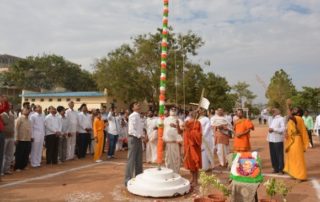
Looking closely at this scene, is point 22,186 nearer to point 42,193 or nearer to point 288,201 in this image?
point 42,193

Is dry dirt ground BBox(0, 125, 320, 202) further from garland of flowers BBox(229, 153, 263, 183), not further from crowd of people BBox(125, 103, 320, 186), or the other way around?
garland of flowers BBox(229, 153, 263, 183)

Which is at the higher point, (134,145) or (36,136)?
(36,136)

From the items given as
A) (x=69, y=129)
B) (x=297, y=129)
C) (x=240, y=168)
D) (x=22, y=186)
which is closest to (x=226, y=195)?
(x=240, y=168)

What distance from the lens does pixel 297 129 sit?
8703mm

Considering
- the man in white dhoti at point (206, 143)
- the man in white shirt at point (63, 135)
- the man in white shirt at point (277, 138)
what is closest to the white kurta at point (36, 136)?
the man in white shirt at point (63, 135)

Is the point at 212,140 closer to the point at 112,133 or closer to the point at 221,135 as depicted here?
the point at 221,135

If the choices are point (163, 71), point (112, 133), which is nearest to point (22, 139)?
point (112, 133)

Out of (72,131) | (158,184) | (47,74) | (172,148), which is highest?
(47,74)

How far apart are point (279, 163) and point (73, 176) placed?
5.43 m

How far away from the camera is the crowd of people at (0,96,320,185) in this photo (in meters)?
7.97

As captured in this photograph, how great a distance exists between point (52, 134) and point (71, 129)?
→ 3.37ft

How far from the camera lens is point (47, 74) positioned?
177ft

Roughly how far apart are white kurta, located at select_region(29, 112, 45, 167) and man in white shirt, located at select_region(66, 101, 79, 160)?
50.5 inches

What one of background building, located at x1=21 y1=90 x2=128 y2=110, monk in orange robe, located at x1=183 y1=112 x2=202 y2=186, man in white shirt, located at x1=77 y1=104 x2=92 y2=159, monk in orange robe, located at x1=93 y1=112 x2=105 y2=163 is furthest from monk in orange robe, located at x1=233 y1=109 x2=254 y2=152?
background building, located at x1=21 y1=90 x2=128 y2=110
